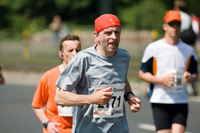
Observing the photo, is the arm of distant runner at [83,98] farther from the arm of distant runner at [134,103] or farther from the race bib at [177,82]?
the race bib at [177,82]

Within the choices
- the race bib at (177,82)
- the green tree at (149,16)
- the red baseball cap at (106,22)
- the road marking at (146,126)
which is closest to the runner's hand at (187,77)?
the race bib at (177,82)

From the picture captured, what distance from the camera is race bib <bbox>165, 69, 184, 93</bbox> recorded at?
17.0ft

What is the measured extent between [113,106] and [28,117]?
586cm

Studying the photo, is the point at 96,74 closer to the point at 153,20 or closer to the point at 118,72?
the point at 118,72

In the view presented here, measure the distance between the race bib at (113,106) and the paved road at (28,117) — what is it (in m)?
4.10

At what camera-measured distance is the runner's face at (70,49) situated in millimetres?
4254

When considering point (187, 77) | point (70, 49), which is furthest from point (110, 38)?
point (187, 77)

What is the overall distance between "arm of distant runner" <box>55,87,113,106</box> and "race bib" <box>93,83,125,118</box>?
0.63 ft

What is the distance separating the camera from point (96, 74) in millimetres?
3496

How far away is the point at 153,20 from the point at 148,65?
29890 mm

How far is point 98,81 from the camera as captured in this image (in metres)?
3.50

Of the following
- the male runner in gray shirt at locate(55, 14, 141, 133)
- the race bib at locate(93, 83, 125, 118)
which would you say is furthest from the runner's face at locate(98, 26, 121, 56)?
the race bib at locate(93, 83, 125, 118)

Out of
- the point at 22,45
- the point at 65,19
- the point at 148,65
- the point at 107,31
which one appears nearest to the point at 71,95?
the point at 107,31

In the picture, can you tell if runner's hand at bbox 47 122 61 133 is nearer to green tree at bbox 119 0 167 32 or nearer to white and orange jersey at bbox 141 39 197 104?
A: white and orange jersey at bbox 141 39 197 104
